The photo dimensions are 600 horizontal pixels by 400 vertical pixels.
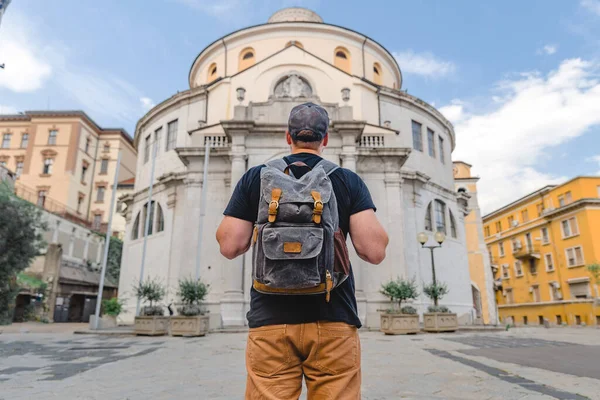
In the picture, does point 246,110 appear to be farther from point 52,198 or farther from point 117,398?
point 52,198

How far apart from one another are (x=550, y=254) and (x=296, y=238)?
4677 cm

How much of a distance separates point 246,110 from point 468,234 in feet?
74.3

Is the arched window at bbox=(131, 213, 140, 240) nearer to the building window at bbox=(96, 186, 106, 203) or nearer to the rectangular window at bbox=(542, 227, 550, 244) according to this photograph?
the building window at bbox=(96, 186, 106, 203)

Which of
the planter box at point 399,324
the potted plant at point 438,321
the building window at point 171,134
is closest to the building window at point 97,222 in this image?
the building window at point 171,134

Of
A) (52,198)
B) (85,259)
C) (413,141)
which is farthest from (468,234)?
(52,198)

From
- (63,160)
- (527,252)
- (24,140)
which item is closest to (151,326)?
(63,160)

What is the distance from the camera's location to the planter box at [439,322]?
1638 cm

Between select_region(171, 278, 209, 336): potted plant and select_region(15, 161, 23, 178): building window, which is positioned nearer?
select_region(171, 278, 209, 336): potted plant

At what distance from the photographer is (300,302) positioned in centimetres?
175

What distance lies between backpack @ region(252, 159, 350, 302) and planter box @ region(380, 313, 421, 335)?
1446 cm

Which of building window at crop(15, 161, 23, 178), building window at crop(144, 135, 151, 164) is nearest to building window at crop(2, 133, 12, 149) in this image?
building window at crop(15, 161, 23, 178)

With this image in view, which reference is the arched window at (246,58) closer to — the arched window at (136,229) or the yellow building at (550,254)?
the arched window at (136,229)

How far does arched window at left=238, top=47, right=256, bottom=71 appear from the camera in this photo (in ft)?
92.4

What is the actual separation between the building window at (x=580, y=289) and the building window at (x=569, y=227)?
448cm
